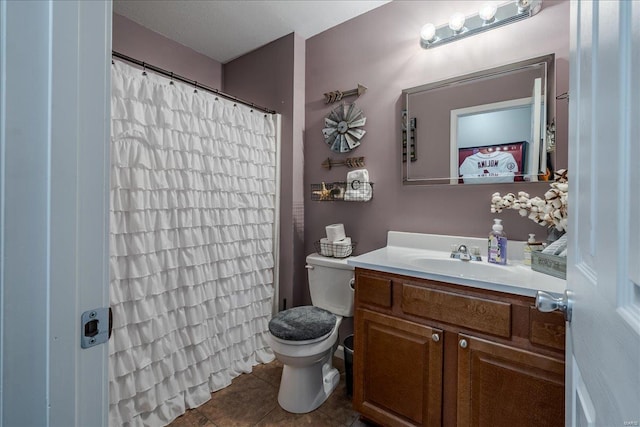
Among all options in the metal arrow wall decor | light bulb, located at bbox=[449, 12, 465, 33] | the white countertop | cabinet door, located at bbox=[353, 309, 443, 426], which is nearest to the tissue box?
the white countertop

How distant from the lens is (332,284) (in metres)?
1.84

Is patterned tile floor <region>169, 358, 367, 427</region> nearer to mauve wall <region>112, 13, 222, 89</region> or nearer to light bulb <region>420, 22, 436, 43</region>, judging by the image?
light bulb <region>420, 22, 436, 43</region>

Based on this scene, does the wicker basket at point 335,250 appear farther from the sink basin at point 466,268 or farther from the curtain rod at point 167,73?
the curtain rod at point 167,73

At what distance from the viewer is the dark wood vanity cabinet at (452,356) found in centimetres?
100

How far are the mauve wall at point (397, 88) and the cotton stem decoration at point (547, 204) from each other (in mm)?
144

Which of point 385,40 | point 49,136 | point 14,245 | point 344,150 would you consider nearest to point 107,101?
point 49,136

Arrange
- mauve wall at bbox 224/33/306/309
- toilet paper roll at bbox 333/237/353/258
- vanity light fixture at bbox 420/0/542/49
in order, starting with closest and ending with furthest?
vanity light fixture at bbox 420/0/542/49 < toilet paper roll at bbox 333/237/353/258 < mauve wall at bbox 224/33/306/309

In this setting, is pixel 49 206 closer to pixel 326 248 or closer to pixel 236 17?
pixel 326 248

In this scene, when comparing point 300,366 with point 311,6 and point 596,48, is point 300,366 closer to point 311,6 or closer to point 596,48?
point 596,48

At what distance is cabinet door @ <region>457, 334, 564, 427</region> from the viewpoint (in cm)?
97

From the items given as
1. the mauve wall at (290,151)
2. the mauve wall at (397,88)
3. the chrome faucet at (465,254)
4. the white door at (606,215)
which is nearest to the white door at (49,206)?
the white door at (606,215)

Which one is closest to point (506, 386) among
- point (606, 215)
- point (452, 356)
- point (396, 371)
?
point (452, 356)

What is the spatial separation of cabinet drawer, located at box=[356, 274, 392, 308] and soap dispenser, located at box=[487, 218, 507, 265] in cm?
57

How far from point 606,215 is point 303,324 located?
1456mm
